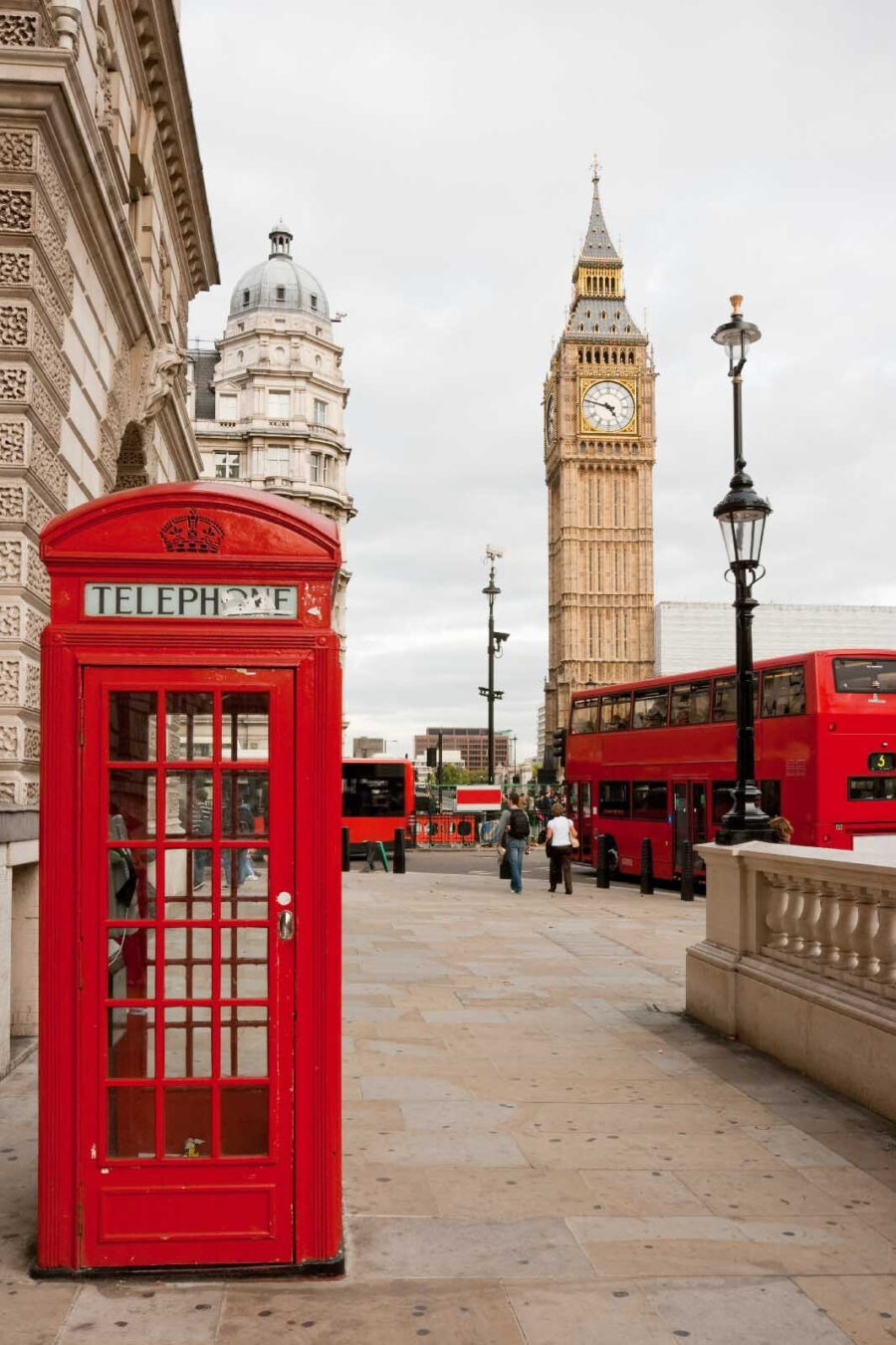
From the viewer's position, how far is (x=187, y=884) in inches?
171

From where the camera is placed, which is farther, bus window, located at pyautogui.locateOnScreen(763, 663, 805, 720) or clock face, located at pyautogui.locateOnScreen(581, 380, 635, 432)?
clock face, located at pyautogui.locateOnScreen(581, 380, 635, 432)

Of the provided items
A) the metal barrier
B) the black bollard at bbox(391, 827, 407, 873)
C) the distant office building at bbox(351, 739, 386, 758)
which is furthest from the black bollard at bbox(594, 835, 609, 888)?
the distant office building at bbox(351, 739, 386, 758)

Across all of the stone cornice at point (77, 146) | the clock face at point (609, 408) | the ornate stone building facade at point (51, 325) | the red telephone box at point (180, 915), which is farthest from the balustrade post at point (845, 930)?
the clock face at point (609, 408)

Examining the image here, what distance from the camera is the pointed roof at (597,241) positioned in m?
A: 112

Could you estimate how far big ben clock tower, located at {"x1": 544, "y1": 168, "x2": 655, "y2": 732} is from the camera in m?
105

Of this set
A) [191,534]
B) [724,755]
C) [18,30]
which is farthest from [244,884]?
[724,755]

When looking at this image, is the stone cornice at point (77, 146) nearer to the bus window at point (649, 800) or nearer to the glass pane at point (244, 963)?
the glass pane at point (244, 963)

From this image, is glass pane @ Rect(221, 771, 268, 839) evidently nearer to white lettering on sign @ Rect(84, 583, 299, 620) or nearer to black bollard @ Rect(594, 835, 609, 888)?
white lettering on sign @ Rect(84, 583, 299, 620)

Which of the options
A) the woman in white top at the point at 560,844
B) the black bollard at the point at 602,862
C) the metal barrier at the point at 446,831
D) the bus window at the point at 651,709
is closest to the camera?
the woman in white top at the point at 560,844

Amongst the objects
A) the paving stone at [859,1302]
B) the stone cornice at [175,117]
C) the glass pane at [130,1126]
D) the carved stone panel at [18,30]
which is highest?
the stone cornice at [175,117]

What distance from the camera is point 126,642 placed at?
415cm

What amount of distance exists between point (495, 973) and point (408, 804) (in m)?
22.0

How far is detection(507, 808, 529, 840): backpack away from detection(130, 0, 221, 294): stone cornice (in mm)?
10245

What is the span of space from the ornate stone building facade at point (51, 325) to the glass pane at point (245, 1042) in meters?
3.12
